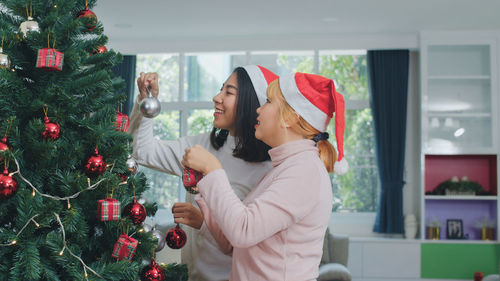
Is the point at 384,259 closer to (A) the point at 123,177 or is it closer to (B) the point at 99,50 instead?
(A) the point at 123,177

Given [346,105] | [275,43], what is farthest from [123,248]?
[346,105]

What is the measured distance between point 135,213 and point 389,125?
518cm

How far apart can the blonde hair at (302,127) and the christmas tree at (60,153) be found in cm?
41

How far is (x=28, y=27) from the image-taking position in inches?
43.6

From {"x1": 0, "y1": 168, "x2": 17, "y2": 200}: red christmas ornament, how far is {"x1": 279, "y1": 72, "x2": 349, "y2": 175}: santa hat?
2.28 feet

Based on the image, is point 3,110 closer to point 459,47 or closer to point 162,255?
point 162,255

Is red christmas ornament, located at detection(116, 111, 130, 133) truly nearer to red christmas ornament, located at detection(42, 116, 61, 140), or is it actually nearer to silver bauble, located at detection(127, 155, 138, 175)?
silver bauble, located at detection(127, 155, 138, 175)

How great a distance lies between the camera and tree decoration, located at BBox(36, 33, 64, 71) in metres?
1.06

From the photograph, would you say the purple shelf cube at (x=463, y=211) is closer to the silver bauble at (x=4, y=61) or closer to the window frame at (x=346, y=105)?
the window frame at (x=346, y=105)

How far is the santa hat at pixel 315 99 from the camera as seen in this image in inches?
53.6

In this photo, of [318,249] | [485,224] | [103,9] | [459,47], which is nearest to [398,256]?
[485,224]

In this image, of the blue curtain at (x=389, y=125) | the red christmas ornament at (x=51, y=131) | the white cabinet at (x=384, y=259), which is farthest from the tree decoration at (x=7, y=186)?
the blue curtain at (x=389, y=125)

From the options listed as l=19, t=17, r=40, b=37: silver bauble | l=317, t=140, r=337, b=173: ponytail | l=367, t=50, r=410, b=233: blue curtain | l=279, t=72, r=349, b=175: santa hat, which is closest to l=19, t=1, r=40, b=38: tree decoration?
l=19, t=17, r=40, b=37: silver bauble

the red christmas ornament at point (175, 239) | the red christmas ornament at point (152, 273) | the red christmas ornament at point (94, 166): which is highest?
the red christmas ornament at point (94, 166)
